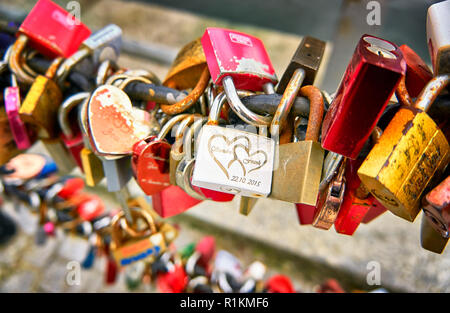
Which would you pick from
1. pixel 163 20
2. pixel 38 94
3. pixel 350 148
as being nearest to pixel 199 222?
pixel 38 94

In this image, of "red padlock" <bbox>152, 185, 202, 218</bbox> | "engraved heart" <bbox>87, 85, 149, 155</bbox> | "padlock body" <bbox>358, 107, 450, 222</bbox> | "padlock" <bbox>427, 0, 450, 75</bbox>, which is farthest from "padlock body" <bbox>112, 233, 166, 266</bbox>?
"padlock" <bbox>427, 0, 450, 75</bbox>

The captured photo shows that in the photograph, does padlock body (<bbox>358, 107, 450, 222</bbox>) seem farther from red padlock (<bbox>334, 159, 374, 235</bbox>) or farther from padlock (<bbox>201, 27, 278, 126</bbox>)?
padlock (<bbox>201, 27, 278, 126</bbox>)

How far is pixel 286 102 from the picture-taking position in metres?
0.46

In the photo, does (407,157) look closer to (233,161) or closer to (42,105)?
(233,161)

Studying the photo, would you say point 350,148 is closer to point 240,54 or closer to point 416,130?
point 416,130

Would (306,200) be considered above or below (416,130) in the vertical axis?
below

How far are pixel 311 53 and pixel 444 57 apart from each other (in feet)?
0.58

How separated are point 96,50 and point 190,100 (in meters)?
0.23

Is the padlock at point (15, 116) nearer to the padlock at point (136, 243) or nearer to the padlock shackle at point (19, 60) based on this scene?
the padlock shackle at point (19, 60)

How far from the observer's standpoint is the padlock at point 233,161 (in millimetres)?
467

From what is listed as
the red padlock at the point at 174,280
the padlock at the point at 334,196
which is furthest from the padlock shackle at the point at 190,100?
the red padlock at the point at 174,280

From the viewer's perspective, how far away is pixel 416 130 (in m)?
0.40

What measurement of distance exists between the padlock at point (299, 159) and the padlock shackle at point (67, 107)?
0.35 m

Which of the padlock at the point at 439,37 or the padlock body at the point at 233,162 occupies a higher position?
the padlock at the point at 439,37
